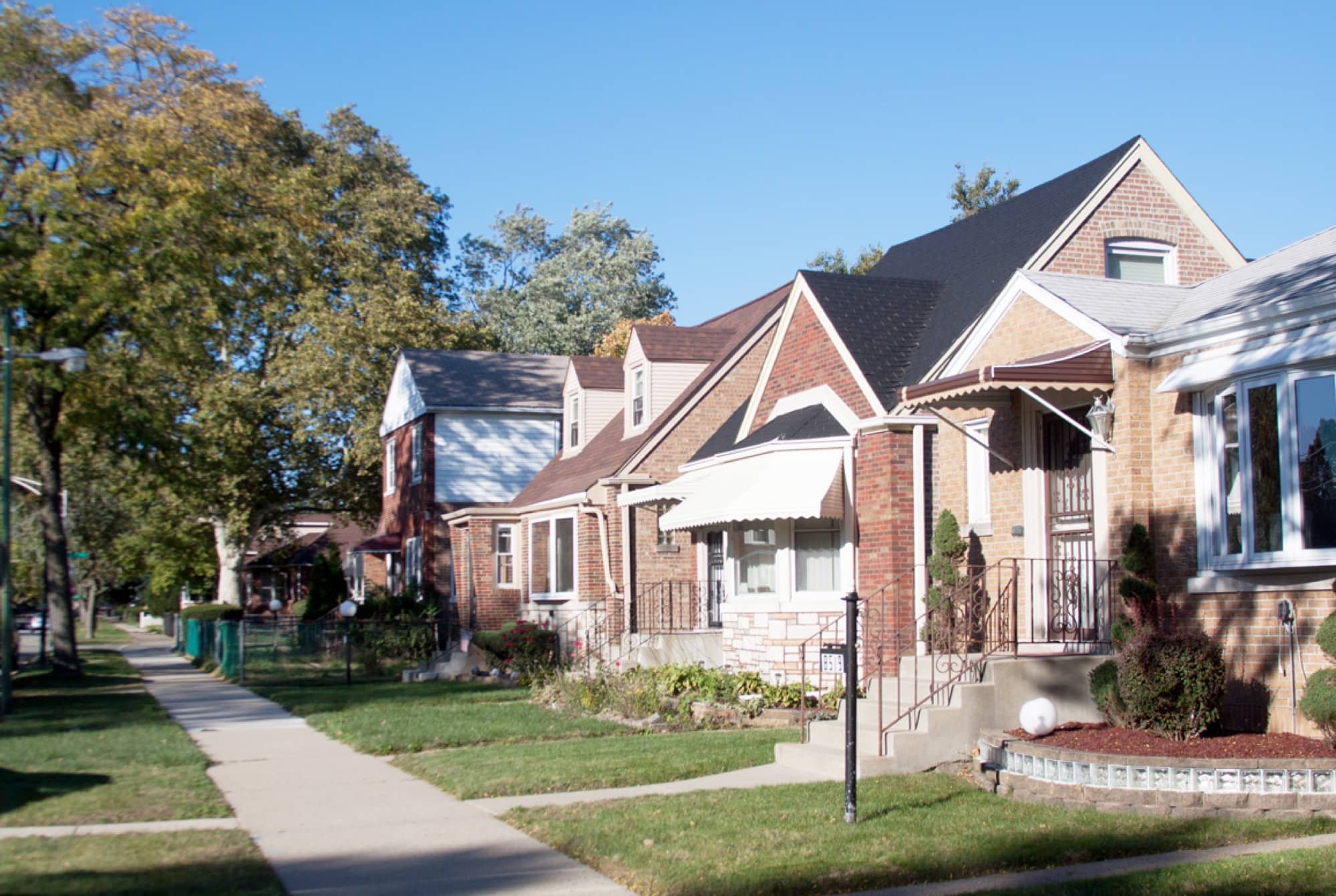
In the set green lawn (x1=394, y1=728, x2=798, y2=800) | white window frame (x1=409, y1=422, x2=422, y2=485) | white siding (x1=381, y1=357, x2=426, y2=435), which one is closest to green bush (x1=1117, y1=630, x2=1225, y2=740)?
green lawn (x1=394, y1=728, x2=798, y2=800)

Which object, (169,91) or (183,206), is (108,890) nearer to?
(183,206)

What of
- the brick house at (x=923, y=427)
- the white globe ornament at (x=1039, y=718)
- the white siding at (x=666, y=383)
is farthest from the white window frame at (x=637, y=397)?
the white globe ornament at (x=1039, y=718)

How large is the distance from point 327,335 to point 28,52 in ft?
38.3

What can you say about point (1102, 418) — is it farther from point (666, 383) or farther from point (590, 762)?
point (666, 383)

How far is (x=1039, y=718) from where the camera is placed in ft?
35.0

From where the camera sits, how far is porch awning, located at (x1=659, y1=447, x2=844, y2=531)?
15.7 m

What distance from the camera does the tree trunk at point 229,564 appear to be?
137ft

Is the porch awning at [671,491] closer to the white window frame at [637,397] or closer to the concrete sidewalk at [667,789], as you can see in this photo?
the white window frame at [637,397]

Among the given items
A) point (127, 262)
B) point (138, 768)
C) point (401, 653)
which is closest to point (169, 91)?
point (127, 262)

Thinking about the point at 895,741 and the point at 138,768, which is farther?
the point at 138,768

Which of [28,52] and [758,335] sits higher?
[28,52]

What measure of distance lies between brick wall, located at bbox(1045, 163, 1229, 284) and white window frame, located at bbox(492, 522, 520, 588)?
16035 mm

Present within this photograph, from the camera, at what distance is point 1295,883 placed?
714 centimetres

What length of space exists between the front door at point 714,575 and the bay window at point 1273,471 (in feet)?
37.4
